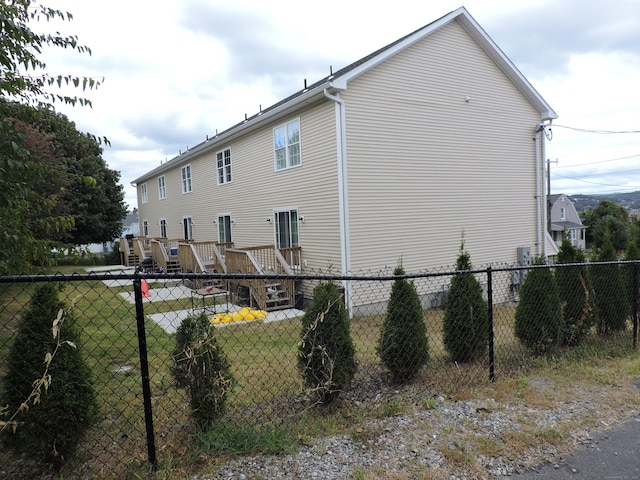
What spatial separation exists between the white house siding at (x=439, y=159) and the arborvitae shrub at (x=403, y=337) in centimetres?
572

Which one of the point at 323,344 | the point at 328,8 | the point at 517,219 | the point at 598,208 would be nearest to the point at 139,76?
the point at 328,8

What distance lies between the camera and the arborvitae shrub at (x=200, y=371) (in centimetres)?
286

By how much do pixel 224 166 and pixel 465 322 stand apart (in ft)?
40.1

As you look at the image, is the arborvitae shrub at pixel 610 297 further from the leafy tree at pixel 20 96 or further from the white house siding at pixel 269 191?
the leafy tree at pixel 20 96

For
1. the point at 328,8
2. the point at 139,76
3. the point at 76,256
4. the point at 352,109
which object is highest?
the point at 328,8

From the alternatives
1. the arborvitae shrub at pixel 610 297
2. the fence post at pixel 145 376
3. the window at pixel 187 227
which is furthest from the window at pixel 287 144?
the fence post at pixel 145 376

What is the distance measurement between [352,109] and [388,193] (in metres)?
2.24

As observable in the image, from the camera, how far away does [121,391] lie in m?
4.48

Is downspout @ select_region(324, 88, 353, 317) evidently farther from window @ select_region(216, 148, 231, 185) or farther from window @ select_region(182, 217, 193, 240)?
window @ select_region(182, 217, 193, 240)

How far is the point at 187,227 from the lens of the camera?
1912 cm

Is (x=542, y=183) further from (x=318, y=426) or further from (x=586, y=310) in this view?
(x=318, y=426)

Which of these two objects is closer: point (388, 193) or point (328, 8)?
point (328, 8)

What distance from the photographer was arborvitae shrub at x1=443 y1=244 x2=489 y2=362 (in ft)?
14.7

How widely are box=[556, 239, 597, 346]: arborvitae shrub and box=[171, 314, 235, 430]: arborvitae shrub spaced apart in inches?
172
